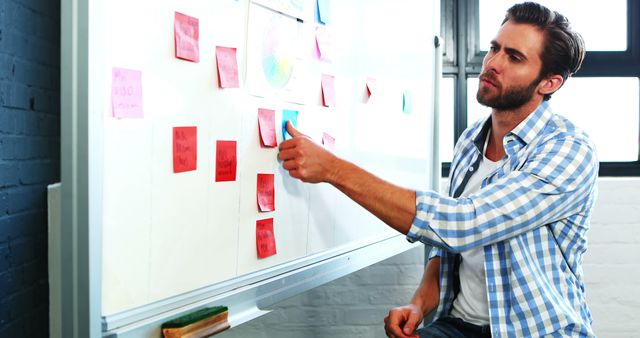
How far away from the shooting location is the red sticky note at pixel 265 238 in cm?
109

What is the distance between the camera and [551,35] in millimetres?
1427

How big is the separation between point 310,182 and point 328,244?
21 centimetres

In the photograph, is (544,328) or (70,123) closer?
(70,123)

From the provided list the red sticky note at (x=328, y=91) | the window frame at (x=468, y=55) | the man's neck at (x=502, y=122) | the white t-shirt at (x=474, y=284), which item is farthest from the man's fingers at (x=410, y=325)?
the window frame at (x=468, y=55)

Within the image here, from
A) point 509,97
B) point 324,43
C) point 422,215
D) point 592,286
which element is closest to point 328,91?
point 324,43

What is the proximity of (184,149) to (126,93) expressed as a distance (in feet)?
0.43

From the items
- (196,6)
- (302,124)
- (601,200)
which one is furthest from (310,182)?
(601,200)

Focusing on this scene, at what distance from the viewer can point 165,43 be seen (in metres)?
0.86

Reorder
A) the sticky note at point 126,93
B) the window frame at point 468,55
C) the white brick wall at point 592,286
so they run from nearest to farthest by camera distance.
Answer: the sticky note at point 126,93 < the white brick wall at point 592,286 < the window frame at point 468,55

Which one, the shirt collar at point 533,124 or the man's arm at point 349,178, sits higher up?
the shirt collar at point 533,124

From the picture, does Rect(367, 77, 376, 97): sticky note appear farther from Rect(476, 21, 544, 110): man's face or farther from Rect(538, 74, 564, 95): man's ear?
Rect(538, 74, 564, 95): man's ear

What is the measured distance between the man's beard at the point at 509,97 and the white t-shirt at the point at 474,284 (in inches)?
5.3

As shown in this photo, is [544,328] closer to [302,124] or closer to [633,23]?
[302,124]

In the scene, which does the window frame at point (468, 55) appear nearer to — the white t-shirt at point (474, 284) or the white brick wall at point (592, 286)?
the white brick wall at point (592, 286)
